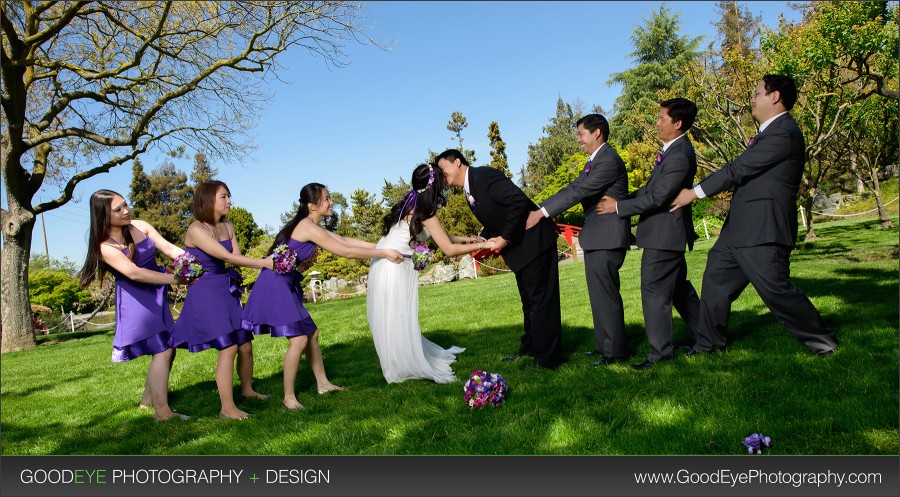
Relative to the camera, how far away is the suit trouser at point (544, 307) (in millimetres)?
6086

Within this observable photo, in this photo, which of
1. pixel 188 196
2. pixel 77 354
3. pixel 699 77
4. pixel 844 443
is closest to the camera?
pixel 844 443

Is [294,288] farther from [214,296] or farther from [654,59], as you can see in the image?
[654,59]

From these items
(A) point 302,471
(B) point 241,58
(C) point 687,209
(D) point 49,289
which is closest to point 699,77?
(C) point 687,209

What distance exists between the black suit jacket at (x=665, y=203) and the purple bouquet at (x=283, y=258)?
3.30 metres

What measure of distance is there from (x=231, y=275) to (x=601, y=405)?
3731 mm

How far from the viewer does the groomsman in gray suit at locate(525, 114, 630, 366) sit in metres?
5.93

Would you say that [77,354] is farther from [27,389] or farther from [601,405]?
[601,405]

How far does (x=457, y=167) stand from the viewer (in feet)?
20.5

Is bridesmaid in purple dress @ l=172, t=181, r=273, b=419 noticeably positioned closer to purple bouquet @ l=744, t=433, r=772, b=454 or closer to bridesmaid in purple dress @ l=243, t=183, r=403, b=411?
bridesmaid in purple dress @ l=243, t=183, r=403, b=411

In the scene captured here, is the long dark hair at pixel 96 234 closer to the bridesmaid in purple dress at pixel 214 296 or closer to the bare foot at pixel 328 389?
the bridesmaid in purple dress at pixel 214 296

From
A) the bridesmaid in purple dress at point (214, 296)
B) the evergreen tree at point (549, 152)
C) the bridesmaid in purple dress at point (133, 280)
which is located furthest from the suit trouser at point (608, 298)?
the evergreen tree at point (549, 152)

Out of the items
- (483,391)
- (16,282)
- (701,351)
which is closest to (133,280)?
(483,391)

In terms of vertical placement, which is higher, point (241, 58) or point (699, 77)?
point (241, 58)

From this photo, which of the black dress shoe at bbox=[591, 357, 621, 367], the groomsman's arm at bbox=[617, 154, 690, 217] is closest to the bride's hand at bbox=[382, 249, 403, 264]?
the black dress shoe at bbox=[591, 357, 621, 367]
